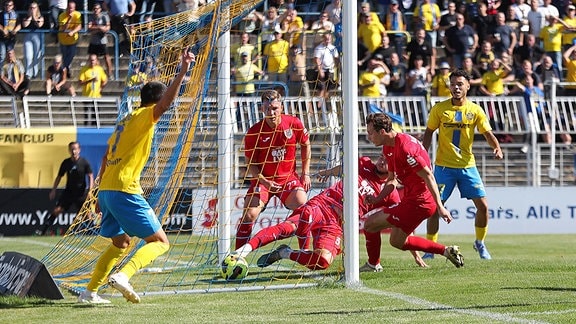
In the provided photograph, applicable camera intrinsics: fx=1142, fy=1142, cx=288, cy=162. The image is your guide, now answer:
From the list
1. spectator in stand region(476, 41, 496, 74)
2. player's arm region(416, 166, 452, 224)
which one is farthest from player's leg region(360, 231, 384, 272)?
spectator in stand region(476, 41, 496, 74)

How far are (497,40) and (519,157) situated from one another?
382 centimetres

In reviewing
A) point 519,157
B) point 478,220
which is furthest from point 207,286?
point 519,157

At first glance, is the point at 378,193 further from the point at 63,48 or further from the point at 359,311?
the point at 63,48

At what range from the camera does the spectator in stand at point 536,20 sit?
27.7 meters

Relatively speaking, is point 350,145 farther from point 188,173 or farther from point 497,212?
point 497,212

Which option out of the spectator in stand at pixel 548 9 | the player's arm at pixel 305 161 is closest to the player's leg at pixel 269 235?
the player's arm at pixel 305 161

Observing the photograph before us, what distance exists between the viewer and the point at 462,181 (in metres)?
14.8

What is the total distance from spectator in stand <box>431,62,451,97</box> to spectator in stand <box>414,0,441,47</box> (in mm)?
1539

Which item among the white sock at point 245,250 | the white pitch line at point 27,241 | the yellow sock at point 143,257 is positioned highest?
the yellow sock at point 143,257

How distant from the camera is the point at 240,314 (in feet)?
31.9

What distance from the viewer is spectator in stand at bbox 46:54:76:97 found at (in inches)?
971

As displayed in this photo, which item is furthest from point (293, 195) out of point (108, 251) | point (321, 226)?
point (108, 251)

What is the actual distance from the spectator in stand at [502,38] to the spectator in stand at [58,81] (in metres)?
9.87

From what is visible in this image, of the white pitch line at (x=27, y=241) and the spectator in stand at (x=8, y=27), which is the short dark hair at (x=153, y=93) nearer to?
the white pitch line at (x=27, y=241)
